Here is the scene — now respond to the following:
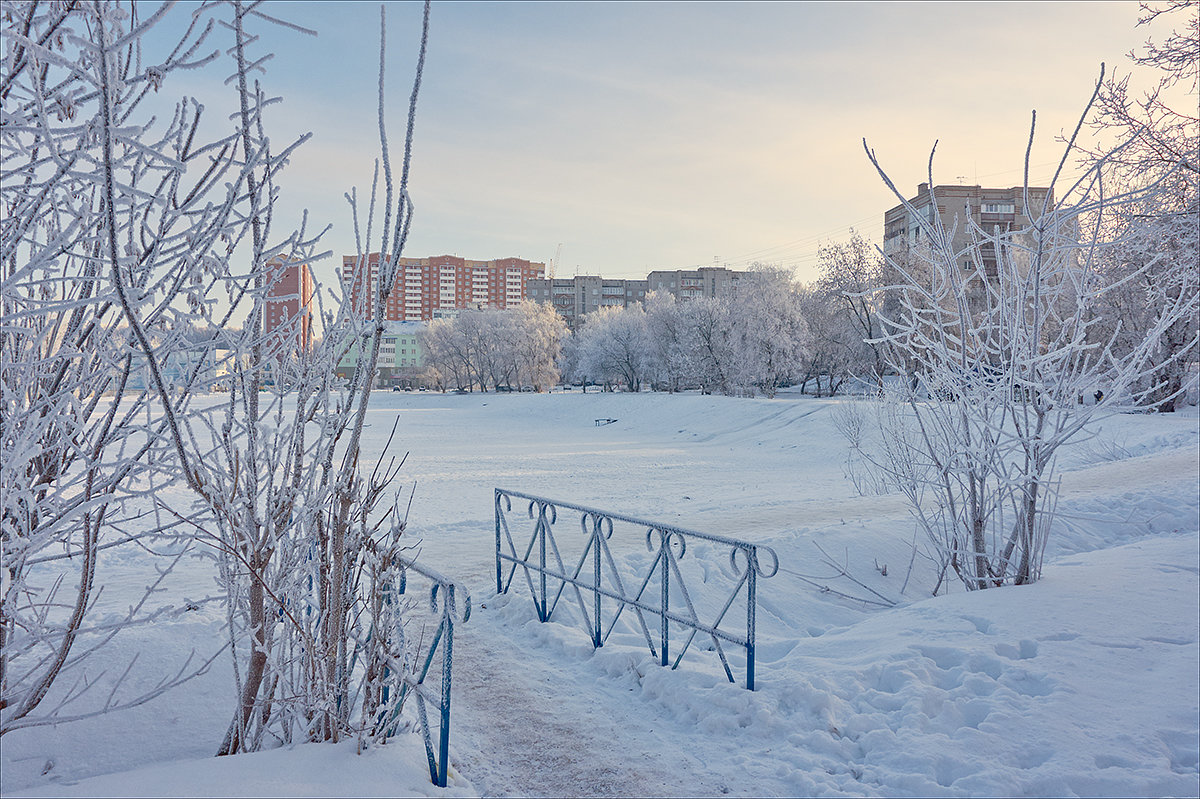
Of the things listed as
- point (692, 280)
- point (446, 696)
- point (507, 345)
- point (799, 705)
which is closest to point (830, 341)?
point (507, 345)

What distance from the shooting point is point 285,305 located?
3.76m

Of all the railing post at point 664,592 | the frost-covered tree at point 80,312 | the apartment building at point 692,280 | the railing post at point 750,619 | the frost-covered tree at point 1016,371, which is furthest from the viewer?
the apartment building at point 692,280

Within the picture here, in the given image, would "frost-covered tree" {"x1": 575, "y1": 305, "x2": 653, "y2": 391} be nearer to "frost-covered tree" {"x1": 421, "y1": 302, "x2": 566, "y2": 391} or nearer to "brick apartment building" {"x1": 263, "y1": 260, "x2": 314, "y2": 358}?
"frost-covered tree" {"x1": 421, "y1": 302, "x2": 566, "y2": 391}

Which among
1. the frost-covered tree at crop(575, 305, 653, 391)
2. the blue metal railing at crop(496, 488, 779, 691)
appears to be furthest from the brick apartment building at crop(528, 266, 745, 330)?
the blue metal railing at crop(496, 488, 779, 691)

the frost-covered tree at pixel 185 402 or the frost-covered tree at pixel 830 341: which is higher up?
the frost-covered tree at pixel 830 341

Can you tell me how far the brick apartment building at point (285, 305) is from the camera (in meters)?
3.10

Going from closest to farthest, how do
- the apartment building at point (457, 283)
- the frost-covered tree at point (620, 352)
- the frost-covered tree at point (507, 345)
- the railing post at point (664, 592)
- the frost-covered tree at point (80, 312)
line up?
1. the frost-covered tree at point (80, 312)
2. the railing post at point (664, 592)
3. the frost-covered tree at point (620, 352)
4. the frost-covered tree at point (507, 345)
5. the apartment building at point (457, 283)

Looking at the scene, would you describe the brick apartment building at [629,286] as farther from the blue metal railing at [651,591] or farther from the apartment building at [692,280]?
the blue metal railing at [651,591]

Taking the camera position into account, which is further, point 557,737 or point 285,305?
point 557,737

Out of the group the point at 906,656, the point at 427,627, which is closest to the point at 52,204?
the point at 427,627

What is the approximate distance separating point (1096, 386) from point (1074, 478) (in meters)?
8.07

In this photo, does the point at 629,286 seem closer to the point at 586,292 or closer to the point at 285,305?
the point at 586,292

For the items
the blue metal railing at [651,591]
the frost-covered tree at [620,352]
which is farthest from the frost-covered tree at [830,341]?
the blue metal railing at [651,591]

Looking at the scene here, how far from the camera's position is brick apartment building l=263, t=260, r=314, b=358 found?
3.10 metres
